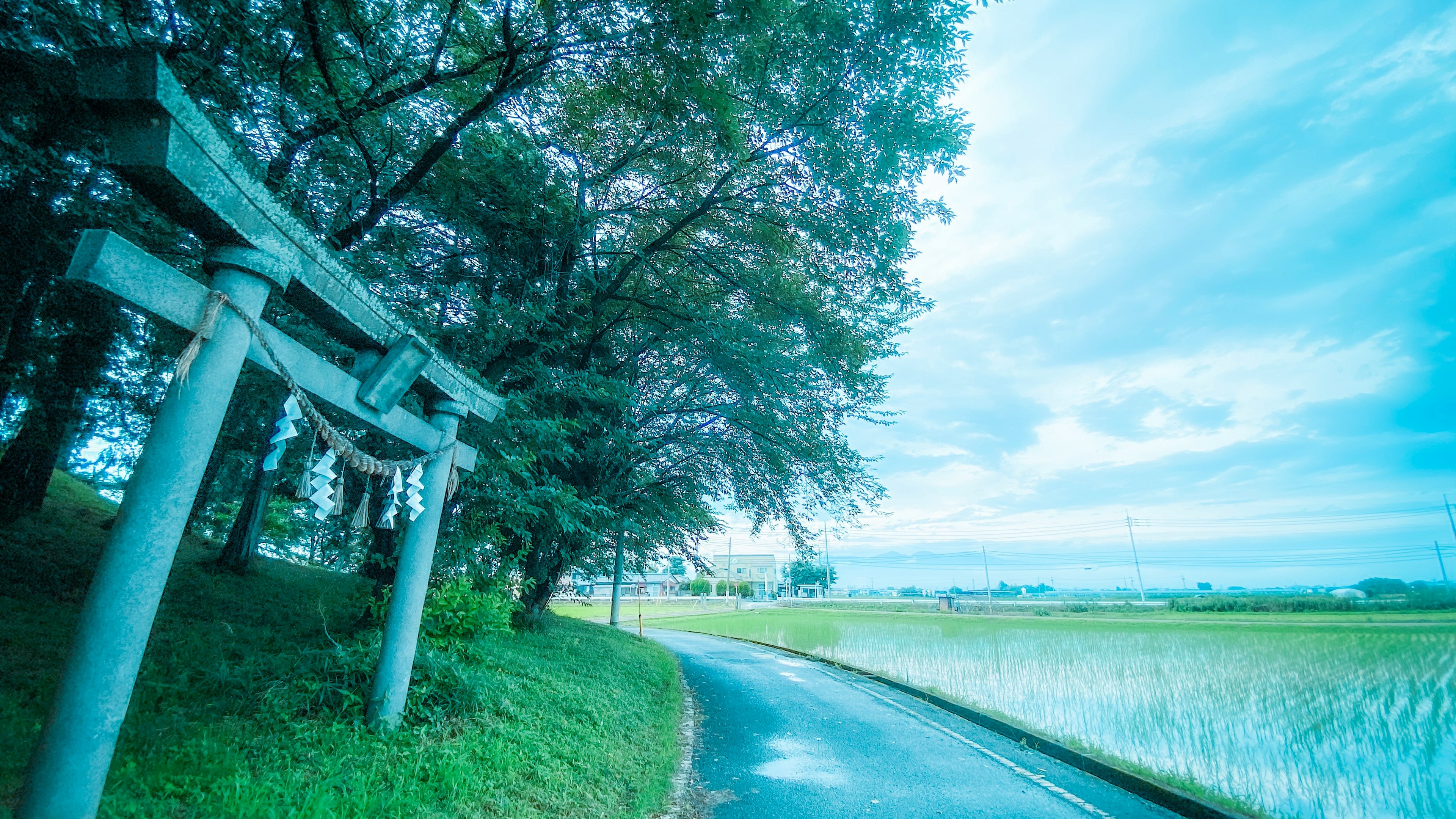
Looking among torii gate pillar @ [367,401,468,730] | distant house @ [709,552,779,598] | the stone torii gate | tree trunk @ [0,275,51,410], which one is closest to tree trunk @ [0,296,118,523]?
tree trunk @ [0,275,51,410]

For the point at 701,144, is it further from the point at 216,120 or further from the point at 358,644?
the point at 358,644

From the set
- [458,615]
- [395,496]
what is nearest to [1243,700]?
[458,615]

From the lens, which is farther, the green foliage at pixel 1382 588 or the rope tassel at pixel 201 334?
the green foliage at pixel 1382 588

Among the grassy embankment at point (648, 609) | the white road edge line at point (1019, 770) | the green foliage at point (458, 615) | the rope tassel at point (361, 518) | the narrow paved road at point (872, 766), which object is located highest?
the rope tassel at point (361, 518)

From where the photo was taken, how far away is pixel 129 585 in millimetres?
2500

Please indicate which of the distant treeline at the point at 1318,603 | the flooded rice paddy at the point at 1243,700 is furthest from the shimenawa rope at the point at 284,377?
the distant treeline at the point at 1318,603

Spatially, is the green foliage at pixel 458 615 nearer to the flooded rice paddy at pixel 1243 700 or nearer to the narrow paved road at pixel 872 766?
the narrow paved road at pixel 872 766

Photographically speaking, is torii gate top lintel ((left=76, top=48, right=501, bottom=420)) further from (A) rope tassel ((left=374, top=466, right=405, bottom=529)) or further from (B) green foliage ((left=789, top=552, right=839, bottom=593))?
(B) green foliage ((left=789, top=552, right=839, bottom=593))

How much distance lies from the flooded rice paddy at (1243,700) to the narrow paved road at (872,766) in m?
0.93

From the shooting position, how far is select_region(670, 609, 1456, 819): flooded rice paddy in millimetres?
5750

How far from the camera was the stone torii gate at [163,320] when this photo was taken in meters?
2.34

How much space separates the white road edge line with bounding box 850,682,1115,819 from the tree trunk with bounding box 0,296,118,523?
38.4ft

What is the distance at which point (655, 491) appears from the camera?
41.1 ft

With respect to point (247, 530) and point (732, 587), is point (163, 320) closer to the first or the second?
point (247, 530)
